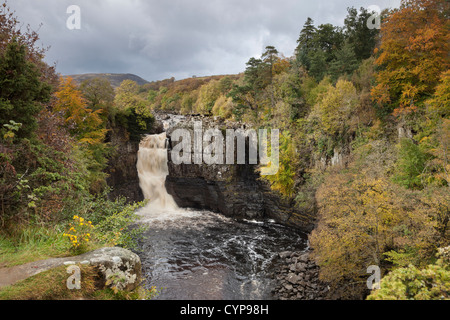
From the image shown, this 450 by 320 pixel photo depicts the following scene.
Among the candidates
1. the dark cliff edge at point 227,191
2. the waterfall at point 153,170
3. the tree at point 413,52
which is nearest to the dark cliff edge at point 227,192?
the dark cliff edge at point 227,191

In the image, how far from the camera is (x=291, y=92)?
27812 mm

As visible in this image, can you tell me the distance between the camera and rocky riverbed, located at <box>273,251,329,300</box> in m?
13.3

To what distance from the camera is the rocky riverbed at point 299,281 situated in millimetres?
13335

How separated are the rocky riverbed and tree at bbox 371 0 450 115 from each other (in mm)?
13345

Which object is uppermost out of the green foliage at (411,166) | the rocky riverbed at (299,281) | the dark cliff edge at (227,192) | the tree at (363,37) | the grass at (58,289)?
the tree at (363,37)

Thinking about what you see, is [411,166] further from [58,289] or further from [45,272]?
[45,272]

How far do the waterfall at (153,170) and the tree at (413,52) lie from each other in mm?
25415

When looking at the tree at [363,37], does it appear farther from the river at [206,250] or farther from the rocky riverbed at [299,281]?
the rocky riverbed at [299,281]

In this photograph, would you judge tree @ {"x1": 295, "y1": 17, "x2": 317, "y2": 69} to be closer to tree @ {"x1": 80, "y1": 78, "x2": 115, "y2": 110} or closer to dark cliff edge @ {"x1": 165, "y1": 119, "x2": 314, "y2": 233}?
dark cliff edge @ {"x1": 165, "y1": 119, "x2": 314, "y2": 233}

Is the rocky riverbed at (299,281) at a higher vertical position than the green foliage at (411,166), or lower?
lower

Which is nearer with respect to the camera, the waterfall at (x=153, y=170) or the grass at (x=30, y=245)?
the grass at (x=30, y=245)
